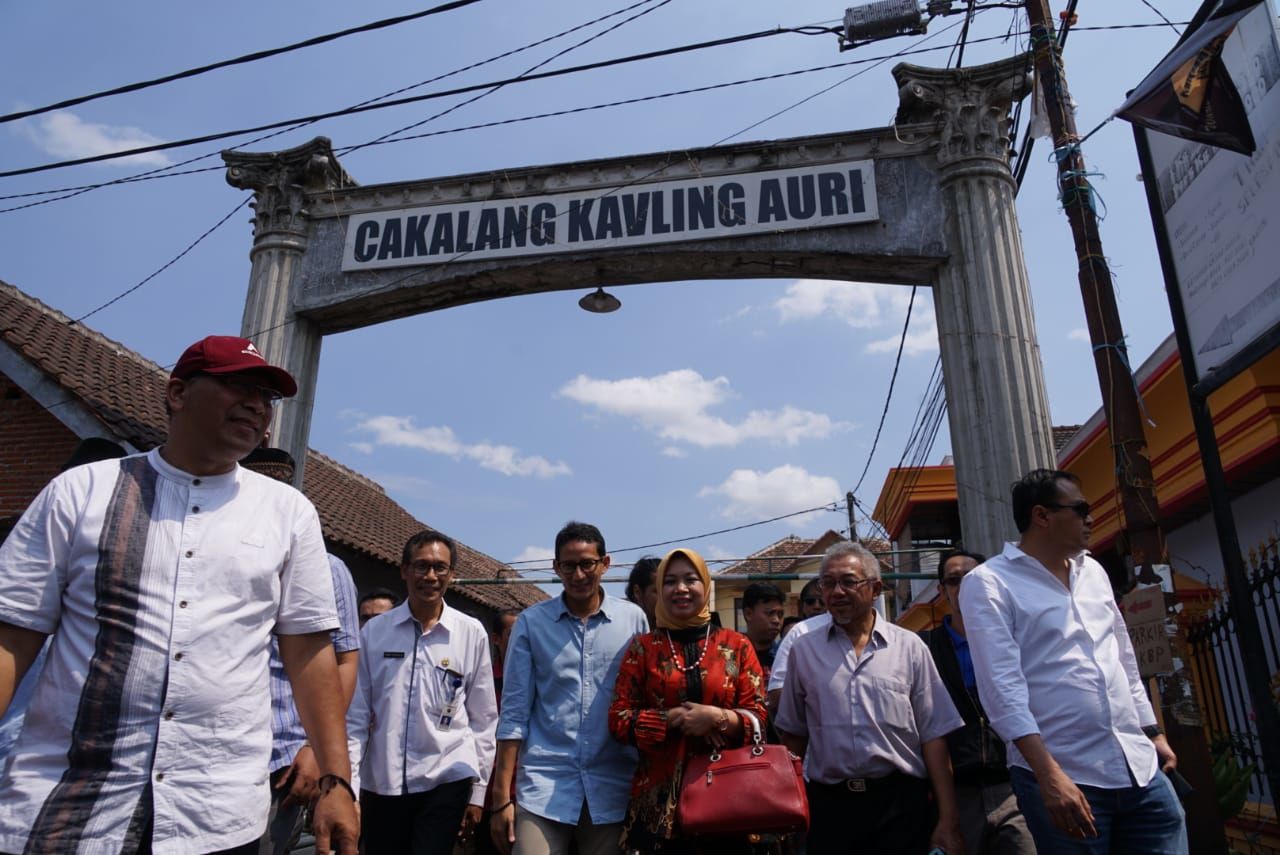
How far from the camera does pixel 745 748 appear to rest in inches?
120

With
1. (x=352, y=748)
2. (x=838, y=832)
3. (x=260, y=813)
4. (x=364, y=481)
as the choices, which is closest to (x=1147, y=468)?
(x=838, y=832)

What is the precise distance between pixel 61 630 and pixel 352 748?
201cm

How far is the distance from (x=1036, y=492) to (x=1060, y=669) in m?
0.63

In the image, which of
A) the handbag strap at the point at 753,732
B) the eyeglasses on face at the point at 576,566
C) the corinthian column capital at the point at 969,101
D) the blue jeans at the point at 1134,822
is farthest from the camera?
the corinthian column capital at the point at 969,101

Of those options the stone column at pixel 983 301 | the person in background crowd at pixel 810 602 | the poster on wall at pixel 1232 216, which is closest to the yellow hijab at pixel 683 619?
the person in background crowd at pixel 810 602

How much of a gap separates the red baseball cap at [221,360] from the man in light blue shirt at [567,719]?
1.83 m

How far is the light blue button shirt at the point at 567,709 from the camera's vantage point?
3.30 meters

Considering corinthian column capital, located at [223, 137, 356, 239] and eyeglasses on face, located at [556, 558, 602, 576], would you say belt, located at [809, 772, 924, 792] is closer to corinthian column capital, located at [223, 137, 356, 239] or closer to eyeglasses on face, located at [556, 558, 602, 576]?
eyeglasses on face, located at [556, 558, 602, 576]

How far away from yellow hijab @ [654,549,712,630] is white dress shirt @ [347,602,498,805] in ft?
3.46

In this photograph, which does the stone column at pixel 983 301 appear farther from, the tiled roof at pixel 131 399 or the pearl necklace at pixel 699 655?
the tiled roof at pixel 131 399

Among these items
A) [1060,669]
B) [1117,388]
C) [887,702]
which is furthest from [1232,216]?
[887,702]

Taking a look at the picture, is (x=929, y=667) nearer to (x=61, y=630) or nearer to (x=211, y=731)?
(x=211, y=731)

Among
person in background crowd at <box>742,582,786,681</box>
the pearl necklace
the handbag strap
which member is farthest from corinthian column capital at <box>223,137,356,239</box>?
the handbag strap

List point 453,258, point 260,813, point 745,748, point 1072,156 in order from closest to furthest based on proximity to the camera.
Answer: point 260,813 → point 745,748 → point 1072,156 → point 453,258
